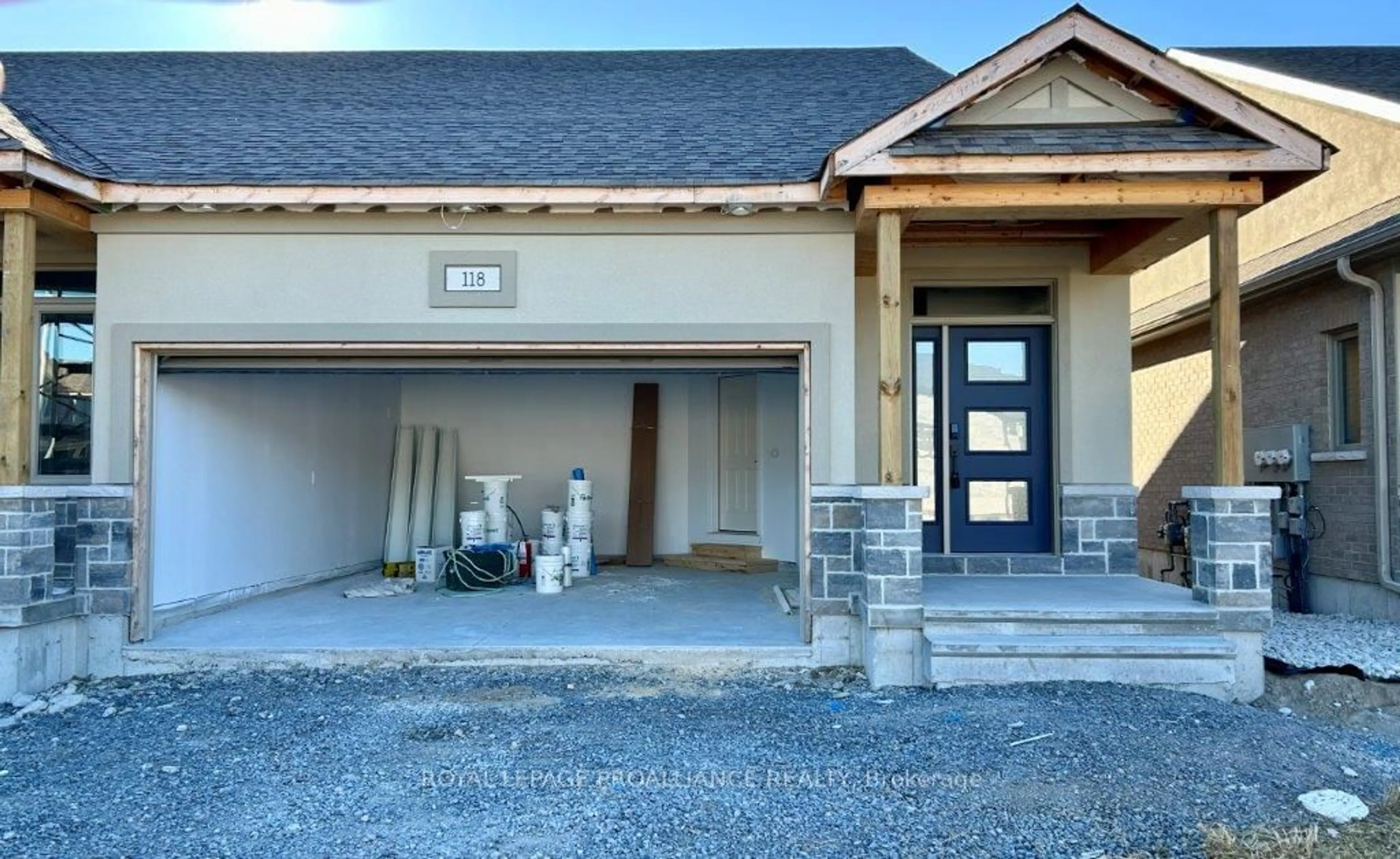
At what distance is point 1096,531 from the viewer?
728 cm

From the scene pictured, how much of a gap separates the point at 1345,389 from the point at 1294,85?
11.5 ft

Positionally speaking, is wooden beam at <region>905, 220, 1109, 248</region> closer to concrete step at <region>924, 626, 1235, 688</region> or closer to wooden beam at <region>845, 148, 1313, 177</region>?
wooden beam at <region>845, 148, 1313, 177</region>

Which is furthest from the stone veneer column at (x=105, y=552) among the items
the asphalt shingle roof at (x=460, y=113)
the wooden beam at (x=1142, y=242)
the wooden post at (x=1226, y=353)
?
the wooden beam at (x=1142, y=242)

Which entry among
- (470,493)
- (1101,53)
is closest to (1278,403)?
(1101,53)

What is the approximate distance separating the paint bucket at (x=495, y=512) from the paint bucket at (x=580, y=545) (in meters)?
0.67

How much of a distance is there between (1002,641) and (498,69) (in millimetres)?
7685

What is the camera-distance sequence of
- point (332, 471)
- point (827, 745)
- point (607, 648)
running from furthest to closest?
point (332, 471), point (607, 648), point (827, 745)

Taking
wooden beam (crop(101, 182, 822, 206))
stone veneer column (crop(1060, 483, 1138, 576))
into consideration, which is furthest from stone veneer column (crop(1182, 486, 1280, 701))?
wooden beam (crop(101, 182, 822, 206))

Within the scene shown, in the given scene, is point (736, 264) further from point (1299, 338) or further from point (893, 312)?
point (1299, 338)

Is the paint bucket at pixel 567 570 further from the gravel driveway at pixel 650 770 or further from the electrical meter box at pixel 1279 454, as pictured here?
the electrical meter box at pixel 1279 454

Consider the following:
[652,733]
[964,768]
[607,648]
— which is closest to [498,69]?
[607,648]

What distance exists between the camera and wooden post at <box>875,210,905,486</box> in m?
5.64

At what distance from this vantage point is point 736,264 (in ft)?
20.5

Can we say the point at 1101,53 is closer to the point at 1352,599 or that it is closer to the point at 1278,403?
the point at 1278,403
